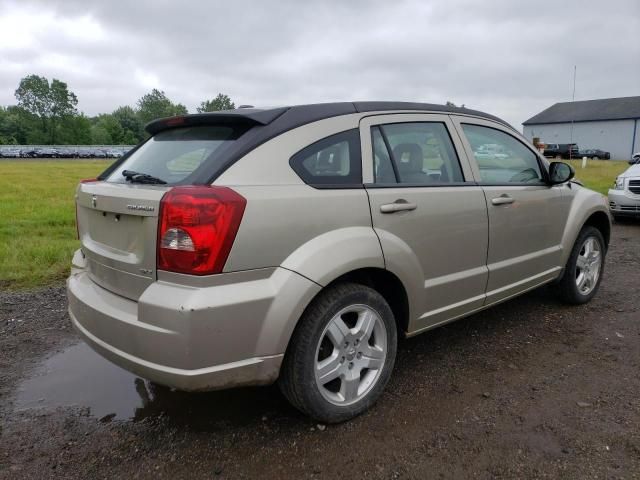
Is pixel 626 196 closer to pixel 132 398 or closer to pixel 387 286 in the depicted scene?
pixel 387 286

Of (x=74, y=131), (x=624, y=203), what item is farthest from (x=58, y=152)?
(x=624, y=203)

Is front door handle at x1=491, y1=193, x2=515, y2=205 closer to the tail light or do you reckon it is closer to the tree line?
the tail light

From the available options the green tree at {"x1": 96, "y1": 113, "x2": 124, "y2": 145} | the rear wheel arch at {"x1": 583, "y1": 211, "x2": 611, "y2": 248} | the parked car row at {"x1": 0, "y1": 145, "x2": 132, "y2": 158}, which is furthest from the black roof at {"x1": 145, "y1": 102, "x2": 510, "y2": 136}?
the green tree at {"x1": 96, "y1": 113, "x2": 124, "y2": 145}

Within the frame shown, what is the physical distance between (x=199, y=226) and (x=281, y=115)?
79 cm

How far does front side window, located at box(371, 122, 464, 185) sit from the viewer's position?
2898mm

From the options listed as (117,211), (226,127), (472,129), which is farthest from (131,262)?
(472,129)

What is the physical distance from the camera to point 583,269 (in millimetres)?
4527

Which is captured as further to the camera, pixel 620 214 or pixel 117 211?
pixel 620 214

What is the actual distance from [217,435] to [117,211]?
4.13 feet

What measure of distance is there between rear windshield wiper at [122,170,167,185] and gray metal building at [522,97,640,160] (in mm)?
63107

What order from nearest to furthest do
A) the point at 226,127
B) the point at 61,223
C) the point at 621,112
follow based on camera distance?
the point at 226,127 → the point at 61,223 → the point at 621,112

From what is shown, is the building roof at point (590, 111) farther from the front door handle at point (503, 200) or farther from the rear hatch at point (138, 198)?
the rear hatch at point (138, 198)

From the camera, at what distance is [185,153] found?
2.66 meters

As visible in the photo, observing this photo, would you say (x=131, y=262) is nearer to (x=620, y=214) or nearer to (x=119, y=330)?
(x=119, y=330)
